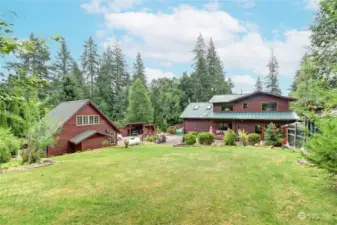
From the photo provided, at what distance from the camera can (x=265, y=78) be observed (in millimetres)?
42812

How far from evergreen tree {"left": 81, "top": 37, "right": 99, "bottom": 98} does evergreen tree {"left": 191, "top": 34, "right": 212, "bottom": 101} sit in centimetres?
2008

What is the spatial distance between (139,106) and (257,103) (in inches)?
716

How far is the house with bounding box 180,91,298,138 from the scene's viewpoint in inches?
802

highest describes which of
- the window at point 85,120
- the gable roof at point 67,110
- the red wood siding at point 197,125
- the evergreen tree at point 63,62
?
the evergreen tree at point 63,62

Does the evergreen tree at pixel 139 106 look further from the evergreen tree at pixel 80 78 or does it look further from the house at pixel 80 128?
the house at pixel 80 128

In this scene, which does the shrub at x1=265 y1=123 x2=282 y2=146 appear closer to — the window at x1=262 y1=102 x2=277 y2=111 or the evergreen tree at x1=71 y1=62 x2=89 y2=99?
the window at x1=262 y1=102 x2=277 y2=111

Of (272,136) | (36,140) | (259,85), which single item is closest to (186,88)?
(259,85)

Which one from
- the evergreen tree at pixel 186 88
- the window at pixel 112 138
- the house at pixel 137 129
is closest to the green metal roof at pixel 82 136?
the window at pixel 112 138

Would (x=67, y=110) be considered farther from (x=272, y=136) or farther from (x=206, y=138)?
(x=272, y=136)

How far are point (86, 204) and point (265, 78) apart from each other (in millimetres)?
45290

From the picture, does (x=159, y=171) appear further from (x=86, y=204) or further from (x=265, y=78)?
(x=265, y=78)

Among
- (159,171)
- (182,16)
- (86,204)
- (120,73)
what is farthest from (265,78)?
(86,204)

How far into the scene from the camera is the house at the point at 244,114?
20375 mm

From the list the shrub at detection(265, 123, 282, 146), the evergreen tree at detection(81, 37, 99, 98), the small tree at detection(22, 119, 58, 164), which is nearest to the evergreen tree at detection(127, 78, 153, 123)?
the evergreen tree at detection(81, 37, 99, 98)
